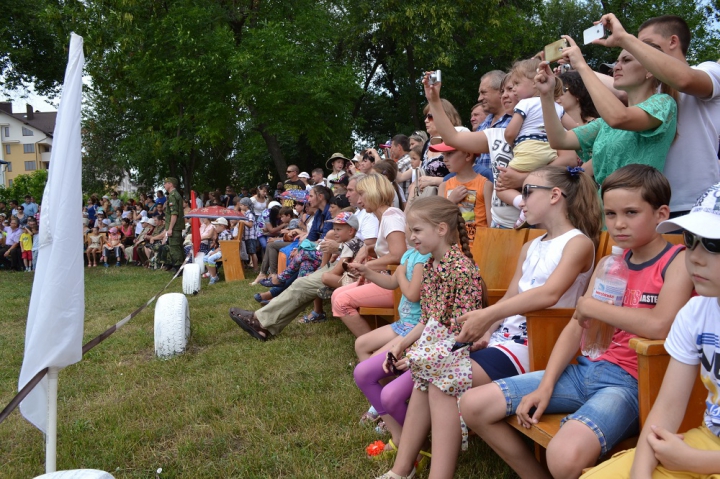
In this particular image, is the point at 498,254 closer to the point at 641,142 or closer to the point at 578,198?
the point at 578,198

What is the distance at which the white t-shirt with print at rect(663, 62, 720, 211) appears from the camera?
2.84m

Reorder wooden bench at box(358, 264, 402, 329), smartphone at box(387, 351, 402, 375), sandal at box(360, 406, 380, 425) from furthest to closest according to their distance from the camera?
wooden bench at box(358, 264, 402, 329) → sandal at box(360, 406, 380, 425) → smartphone at box(387, 351, 402, 375)

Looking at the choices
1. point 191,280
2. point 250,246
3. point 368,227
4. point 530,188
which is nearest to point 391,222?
point 368,227

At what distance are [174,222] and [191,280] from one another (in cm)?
436

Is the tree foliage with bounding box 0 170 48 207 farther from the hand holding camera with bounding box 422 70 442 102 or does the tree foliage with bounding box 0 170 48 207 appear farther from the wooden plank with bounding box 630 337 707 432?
the wooden plank with bounding box 630 337 707 432

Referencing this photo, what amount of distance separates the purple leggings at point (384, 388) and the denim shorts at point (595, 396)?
746 millimetres

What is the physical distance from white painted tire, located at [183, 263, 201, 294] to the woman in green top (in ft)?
26.9

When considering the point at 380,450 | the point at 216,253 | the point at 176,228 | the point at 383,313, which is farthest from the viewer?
the point at 176,228

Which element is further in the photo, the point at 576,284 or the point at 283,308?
the point at 283,308

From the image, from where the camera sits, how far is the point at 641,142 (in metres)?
2.86

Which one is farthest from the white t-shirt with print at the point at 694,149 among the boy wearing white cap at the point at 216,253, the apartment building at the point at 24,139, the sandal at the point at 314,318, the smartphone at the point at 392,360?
the apartment building at the point at 24,139

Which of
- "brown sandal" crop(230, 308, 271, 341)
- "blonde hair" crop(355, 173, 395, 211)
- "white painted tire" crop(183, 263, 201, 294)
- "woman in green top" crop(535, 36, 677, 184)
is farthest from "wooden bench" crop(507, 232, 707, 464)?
"white painted tire" crop(183, 263, 201, 294)

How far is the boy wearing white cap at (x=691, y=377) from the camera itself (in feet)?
5.73

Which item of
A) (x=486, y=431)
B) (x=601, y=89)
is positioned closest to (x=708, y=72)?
(x=601, y=89)
